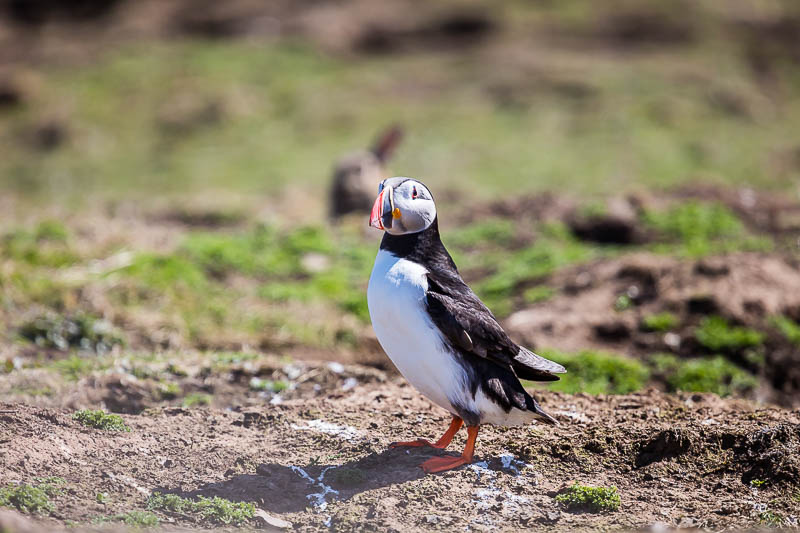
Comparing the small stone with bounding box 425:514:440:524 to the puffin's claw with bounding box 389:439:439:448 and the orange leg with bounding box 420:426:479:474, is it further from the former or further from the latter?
the puffin's claw with bounding box 389:439:439:448

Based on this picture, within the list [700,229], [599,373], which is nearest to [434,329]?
[599,373]

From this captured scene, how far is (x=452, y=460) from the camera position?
4.53 m

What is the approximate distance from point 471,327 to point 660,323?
11.9ft

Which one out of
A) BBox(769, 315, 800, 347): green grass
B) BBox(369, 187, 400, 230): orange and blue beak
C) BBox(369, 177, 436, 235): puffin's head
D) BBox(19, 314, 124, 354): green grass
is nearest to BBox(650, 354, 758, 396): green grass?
BBox(769, 315, 800, 347): green grass

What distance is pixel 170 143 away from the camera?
54.0 ft

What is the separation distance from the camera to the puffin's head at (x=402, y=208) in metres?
4.47

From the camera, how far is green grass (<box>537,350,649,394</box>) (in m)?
6.73

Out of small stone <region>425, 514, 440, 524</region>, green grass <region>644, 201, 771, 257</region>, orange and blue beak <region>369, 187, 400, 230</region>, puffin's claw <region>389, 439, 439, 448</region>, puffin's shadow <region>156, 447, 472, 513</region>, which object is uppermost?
orange and blue beak <region>369, 187, 400, 230</region>

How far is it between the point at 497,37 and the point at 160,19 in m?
9.32

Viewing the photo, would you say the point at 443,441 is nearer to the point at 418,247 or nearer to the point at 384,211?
the point at 418,247

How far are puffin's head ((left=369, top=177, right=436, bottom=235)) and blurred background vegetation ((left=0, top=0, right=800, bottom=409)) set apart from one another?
195 centimetres

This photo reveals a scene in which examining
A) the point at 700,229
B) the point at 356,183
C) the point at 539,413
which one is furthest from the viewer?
the point at 356,183

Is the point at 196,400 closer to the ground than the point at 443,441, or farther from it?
closer to the ground

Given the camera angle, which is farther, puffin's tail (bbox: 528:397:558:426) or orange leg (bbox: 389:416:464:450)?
orange leg (bbox: 389:416:464:450)
